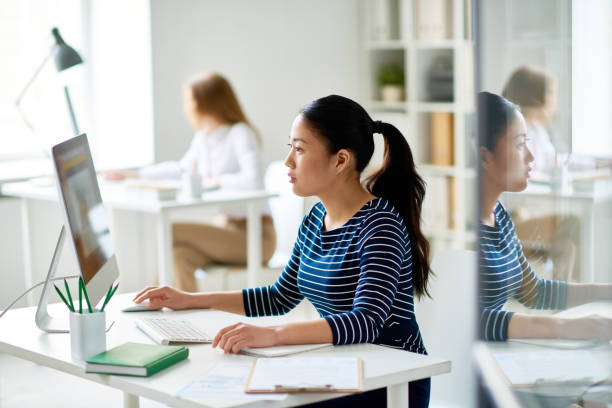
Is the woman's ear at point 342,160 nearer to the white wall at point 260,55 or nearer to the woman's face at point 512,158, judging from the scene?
the woman's face at point 512,158

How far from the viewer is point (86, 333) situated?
4.70ft

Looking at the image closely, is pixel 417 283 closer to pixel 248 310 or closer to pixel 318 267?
pixel 318 267

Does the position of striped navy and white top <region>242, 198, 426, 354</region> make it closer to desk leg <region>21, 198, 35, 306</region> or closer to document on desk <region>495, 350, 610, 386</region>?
document on desk <region>495, 350, 610, 386</region>

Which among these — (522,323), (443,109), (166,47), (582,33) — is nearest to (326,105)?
(522,323)

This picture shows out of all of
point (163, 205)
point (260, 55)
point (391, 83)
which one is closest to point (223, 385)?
point (163, 205)

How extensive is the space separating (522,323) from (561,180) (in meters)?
0.19

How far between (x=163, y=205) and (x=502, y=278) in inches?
97.6

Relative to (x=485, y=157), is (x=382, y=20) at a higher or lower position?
higher

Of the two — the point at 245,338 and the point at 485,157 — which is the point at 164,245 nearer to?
the point at 245,338

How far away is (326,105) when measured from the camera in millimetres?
1754

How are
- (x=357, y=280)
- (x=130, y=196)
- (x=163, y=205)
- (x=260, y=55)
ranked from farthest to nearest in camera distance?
(x=260, y=55), (x=130, y=196), (x=163, y=205), (x=357, y=280)

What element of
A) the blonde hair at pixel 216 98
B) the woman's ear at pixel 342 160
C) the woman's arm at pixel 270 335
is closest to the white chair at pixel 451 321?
the woman's ear at pixel 342 160

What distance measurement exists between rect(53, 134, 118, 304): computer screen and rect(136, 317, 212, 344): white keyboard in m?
0.11

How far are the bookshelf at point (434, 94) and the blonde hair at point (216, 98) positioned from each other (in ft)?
4.37
